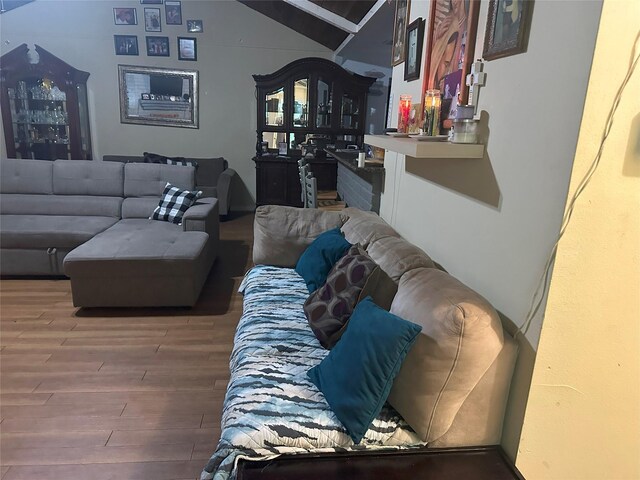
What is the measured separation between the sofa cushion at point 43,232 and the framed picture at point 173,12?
11.4 feet

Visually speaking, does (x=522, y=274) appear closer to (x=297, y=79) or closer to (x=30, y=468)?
(x=30, y=468)

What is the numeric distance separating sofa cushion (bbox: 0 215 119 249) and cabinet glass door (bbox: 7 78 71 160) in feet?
8.43

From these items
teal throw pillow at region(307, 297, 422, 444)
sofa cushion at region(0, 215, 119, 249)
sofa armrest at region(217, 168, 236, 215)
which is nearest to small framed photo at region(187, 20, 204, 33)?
sofa armrest at region(217, 168, 236, 215)

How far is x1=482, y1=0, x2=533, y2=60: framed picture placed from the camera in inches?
51.0

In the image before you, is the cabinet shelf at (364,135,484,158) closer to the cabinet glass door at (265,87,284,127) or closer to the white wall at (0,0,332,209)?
the cabinet glass door at (265,87,284,127)

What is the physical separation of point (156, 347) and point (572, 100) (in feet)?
A: 7.85

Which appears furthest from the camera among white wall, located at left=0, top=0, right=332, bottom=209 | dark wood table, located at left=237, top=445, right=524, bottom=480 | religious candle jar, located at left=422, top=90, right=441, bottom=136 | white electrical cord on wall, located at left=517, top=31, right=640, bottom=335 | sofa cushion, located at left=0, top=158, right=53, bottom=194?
white wall, located at left=0, top=0, right=332, bottom=209

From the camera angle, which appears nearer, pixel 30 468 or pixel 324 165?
pixel 30 468

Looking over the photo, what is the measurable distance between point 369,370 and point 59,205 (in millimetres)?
3583

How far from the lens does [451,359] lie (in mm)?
1271

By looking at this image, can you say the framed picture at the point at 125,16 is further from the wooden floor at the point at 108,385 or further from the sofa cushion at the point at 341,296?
the sofa cushion at the point at 341,296

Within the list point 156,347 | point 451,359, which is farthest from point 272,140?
point 451,359

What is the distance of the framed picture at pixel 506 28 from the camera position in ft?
4.25

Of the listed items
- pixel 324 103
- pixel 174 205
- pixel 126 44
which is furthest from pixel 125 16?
pixel 174 205
